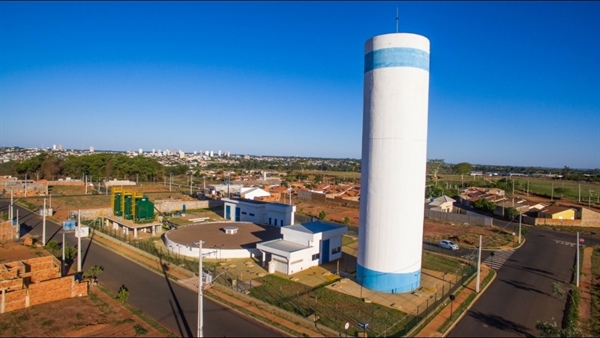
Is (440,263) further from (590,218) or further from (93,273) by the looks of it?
(590,218)

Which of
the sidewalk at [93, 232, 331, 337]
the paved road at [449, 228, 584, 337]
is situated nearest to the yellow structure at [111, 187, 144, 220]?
the sidewalk at [93, 232, 331, 337]

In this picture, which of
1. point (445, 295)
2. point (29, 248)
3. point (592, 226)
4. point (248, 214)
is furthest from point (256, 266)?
point (592, 226)

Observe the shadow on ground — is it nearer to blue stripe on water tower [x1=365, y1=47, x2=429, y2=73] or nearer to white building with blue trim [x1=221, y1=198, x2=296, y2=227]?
blue stripe on water tower [x1=365, y1=47, x2=429, y2=73]

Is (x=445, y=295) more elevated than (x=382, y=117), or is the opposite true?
(x=382, y=117)

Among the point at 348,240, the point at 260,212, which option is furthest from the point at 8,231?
the point at 348,240

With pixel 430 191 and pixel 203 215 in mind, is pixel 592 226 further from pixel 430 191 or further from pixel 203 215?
pixel 203 215
